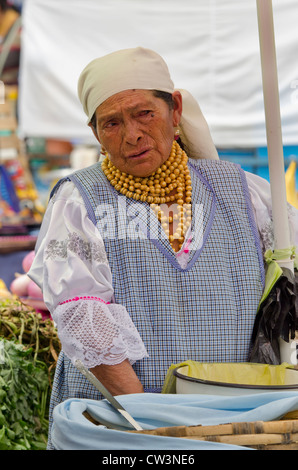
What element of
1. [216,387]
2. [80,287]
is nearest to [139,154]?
[80,287]

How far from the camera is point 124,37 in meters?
3.99

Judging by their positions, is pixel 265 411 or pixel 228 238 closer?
pixel 265 411

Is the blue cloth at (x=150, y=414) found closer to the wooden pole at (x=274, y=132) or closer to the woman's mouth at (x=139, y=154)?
the wooden pole at (x=274, y=132)

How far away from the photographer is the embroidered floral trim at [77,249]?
76.8 inches

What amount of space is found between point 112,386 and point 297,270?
2.24ft

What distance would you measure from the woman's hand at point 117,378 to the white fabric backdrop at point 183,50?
2445mm

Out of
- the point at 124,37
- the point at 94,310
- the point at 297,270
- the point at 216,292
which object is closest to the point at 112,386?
the point at 94,310

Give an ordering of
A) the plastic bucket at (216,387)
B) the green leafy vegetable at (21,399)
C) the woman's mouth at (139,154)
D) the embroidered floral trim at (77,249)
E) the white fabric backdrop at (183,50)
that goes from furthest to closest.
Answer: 1. the white fabric backdrop at (183,50)
2. the green leafy vegetable at (21,399)
3. the woman's mouth at (139,154)
4. the embroidered floral trim at (77,249)
5. the plastic bucket at (216,387)

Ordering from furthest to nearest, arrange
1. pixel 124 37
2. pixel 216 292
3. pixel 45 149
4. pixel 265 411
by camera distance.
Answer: pixel 45 149 < pixel 124 37 < pixel 216 292 < pixel 265 411

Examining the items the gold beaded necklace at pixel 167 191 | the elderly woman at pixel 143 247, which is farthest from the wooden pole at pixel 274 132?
the gold beaded necklace at pixel 167 191

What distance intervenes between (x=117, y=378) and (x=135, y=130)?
0.73 meters

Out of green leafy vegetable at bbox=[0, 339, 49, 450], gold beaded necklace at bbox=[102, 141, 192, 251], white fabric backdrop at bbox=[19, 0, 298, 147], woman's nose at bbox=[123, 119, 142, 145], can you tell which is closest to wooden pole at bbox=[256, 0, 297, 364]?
gold beaded necklace at bbox=[102, 141, 192, 251]
